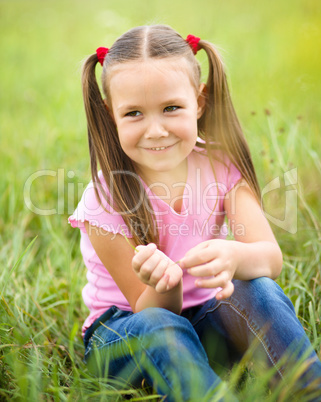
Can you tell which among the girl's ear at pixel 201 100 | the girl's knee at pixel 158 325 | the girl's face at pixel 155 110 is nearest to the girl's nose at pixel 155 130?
the girl's face at pixel 155 110

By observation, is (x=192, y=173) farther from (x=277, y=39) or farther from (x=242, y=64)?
(x=277, y=39)

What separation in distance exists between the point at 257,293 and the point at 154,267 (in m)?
0.33

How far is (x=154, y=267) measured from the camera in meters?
1.03

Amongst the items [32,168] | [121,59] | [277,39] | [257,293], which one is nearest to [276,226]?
[257,293]

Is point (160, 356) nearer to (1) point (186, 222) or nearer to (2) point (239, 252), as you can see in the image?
(2) point (239, 252)

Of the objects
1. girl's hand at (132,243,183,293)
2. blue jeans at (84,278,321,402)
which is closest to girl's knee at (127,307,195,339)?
blue jeans at (84,278,321,402)

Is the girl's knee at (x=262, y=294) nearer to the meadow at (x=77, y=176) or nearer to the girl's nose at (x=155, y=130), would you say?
the meadow at (x=77, y=176)

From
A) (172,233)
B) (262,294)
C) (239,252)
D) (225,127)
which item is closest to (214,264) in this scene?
(239,252)

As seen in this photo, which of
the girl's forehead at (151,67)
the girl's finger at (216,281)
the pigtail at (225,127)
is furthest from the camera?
the pigtail at (225,127)

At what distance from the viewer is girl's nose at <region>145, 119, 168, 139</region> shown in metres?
1.22

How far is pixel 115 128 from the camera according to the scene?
1398 millimetres

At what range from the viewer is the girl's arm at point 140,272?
3.39 ft

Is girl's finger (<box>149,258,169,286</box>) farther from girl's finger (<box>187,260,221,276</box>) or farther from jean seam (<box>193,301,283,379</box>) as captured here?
jean seam (<box>193,301,283,379</box>)

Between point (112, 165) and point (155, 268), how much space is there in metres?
0.44
